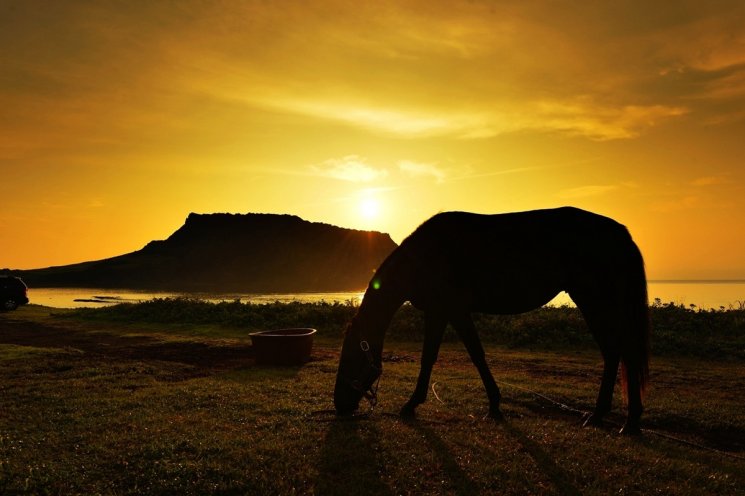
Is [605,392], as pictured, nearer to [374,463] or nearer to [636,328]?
[636,328]

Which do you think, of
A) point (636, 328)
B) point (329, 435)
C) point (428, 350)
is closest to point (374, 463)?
point (329, 435)

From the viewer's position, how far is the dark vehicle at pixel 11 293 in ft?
109

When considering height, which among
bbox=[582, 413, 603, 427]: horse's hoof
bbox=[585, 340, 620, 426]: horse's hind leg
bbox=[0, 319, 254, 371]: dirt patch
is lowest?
bbox=[0, 319, 254, 371]: dirt patch

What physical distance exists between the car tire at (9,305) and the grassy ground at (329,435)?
2504 cm

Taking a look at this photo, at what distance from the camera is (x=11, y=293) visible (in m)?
33.6

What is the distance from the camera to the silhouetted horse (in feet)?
23.4

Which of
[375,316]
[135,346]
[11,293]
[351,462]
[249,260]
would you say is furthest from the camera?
[249,260]

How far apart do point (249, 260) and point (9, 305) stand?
446ft

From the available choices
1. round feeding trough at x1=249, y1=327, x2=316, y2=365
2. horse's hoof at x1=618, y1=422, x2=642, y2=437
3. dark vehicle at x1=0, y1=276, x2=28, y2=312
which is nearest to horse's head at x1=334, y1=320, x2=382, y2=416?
horse's hoof at x1=618, y1=422, x2=642, y2=437

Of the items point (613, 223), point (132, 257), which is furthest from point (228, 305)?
point (132, 257)

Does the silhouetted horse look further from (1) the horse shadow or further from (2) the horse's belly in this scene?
(1) the horse shadow

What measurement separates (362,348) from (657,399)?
627 centimetres

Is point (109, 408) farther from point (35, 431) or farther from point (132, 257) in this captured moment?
point (132, 257)

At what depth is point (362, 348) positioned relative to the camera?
761cm
